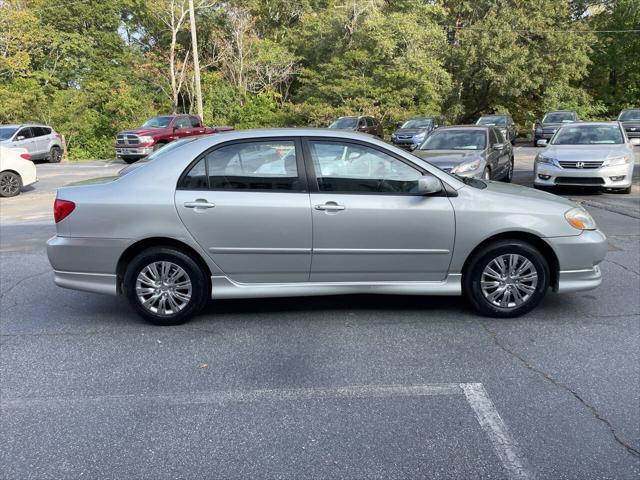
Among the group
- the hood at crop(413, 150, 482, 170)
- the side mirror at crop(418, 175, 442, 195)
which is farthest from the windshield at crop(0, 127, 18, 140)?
the side mirror at crop(418, 175, 442, 195)

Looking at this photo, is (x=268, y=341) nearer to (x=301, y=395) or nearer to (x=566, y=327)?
(x=301, y=395)

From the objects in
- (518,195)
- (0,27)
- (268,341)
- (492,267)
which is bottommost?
(268,341)

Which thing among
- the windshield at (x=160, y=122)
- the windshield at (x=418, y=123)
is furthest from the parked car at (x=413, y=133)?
the windshield at (x=160, y=122)

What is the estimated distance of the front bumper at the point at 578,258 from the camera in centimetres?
473

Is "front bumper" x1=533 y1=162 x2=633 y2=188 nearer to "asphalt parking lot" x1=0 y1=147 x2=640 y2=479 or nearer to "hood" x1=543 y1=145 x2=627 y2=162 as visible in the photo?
"hood" x1=543 y1=145 x2=627 y2=162

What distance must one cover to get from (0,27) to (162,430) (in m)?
36.0

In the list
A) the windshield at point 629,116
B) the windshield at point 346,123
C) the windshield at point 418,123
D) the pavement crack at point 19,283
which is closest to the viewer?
the pavement crack at point 19,283

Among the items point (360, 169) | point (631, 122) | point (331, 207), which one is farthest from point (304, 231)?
point (631, 122)

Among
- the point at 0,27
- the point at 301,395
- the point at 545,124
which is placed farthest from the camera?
the point at 0,27

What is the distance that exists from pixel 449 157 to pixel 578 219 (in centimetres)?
604

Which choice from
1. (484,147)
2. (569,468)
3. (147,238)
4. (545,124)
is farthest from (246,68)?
(569,468)

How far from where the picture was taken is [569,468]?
278 cm

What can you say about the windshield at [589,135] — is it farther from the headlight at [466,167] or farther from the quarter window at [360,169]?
the quarter window at [360,169]

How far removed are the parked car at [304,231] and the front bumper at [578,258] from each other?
0.04 feet
